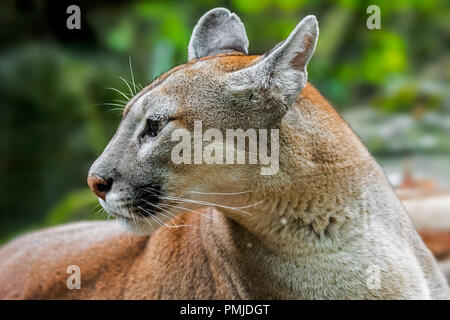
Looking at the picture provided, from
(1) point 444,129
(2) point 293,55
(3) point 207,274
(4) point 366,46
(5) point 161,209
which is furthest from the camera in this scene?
→ (4) point 366,46

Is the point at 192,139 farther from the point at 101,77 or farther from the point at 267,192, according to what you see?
the point at 101,77

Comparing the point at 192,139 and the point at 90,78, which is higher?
the point at 90,78

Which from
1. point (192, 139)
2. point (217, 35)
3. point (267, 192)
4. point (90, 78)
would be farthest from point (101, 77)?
point (267, 192)

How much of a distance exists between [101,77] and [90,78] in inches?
9.2

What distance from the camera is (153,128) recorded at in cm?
398

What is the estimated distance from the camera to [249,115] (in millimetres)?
3893

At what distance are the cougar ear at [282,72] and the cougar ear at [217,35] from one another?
0.98m

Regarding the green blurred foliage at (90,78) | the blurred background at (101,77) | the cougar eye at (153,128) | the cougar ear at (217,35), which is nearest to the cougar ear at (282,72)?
the cougar eye at (153,128)

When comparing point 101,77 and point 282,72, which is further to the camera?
point 101,77

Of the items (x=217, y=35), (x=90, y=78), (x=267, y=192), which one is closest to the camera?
(x=267, y=192)

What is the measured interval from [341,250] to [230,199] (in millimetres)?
789

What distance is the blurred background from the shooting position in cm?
1114
